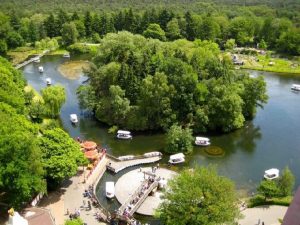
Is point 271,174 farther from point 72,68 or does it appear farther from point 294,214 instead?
point 72,68

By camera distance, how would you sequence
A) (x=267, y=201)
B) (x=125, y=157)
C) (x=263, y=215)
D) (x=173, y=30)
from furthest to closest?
(x=173, y=30), (x=125, y=157), (x=267, y=201), (x=263, y=215)

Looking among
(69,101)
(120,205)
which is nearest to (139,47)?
(69,101)

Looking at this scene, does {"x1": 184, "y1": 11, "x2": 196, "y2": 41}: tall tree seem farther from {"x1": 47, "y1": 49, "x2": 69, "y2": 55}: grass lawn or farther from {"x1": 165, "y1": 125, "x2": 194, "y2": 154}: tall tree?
{"x1": 165, "y1": 125, "x2": 194, "y2": 154}: tall tree

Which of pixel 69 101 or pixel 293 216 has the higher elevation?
pixel 293 216

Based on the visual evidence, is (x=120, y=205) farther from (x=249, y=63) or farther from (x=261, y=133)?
(x=249, y=63)

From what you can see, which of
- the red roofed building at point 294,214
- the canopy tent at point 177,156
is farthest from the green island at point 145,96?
the red roofed building at point 294,214

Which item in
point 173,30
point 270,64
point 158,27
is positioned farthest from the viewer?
point 173,30

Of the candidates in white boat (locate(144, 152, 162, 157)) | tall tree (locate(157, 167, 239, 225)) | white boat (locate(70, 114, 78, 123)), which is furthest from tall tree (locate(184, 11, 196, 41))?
tall tree (locate(157, 167, 239, 225))

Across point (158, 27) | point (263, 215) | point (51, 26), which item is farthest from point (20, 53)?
point (263, 215)
